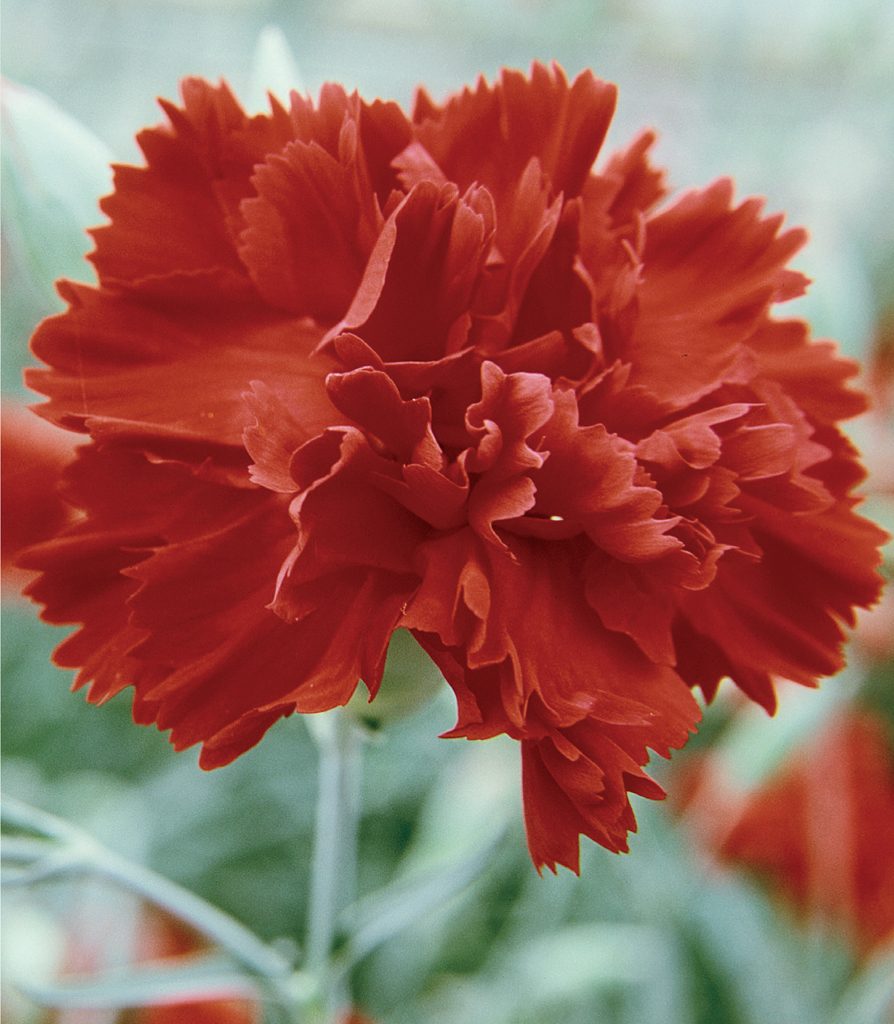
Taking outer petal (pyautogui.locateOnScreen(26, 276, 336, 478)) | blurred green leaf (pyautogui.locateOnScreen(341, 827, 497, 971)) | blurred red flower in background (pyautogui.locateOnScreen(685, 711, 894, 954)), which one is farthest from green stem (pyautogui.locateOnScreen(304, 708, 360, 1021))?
blurred red flower in background (pyautogui.locateOnScreen(685, 711, 894, 954))

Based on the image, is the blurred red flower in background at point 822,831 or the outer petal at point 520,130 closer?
the outer petal at point 520,130

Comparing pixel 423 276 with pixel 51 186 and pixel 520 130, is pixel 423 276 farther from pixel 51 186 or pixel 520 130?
pixel 51 186

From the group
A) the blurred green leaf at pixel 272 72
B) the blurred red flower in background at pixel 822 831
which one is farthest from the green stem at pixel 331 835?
the blurred red flower in background at pixel 822 831

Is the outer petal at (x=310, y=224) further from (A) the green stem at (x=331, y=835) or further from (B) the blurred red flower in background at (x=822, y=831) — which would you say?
(B) the blurred red flower in background at (x=822, y=831)

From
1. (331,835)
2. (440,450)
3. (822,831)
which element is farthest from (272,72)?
(822,831)

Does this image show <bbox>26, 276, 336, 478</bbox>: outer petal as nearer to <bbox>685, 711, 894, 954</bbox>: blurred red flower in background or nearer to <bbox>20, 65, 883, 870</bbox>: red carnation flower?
<bbox>20, 65, 883, 870</bbox>: red carnation flower
